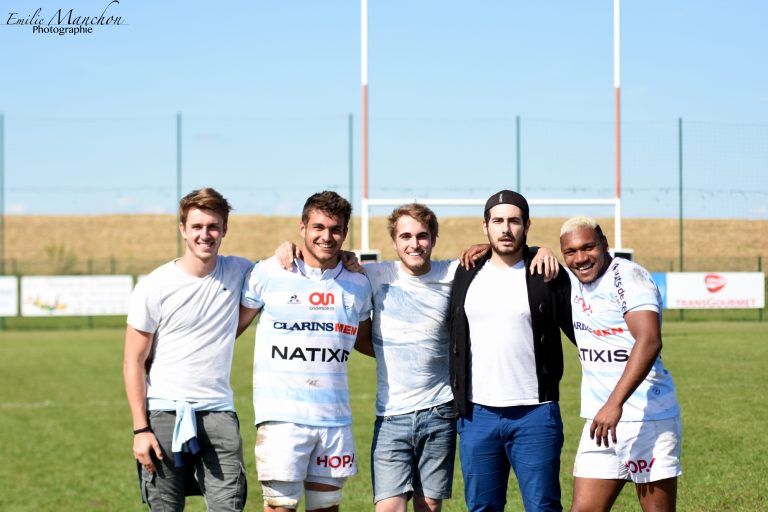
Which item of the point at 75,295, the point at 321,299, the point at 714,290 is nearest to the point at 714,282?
the point at 714,290

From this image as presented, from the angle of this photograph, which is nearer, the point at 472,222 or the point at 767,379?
the point at 767,379

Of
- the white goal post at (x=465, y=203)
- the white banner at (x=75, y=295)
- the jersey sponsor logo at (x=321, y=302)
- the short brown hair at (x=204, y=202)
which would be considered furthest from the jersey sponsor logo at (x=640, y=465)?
the white banner at (x=75, y=295)

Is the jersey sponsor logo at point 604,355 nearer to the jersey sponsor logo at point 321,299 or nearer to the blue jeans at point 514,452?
the blue jeans at point 514,452

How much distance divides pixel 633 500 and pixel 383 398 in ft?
9.74

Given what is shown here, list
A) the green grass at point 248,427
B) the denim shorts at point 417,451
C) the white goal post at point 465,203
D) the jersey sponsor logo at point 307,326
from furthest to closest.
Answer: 1. the white goal post at point 465,203
2. the green grass at point 248,427
3. the denim shorts at point 417,451
4. the jersey sponsor logo at point 307,326

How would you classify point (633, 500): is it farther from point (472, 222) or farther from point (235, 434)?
point (472, 222)

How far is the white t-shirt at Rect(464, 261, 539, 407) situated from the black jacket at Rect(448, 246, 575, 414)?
0.03 metres

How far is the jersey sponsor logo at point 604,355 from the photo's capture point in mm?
4203

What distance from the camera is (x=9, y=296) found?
75.2 feet

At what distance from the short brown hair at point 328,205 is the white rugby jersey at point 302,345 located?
11.3 inches

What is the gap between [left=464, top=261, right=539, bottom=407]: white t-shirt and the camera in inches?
171

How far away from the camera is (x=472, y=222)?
58375 millimetres

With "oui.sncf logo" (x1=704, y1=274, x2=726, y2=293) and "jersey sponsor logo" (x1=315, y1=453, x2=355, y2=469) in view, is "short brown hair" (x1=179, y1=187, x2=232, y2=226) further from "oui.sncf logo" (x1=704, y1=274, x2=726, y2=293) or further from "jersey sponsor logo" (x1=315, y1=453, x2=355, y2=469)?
"oui.sncf logo" (x1=704, y1=274, x2=726, y2=293)

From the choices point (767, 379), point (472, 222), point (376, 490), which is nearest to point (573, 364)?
point (767, 379)
